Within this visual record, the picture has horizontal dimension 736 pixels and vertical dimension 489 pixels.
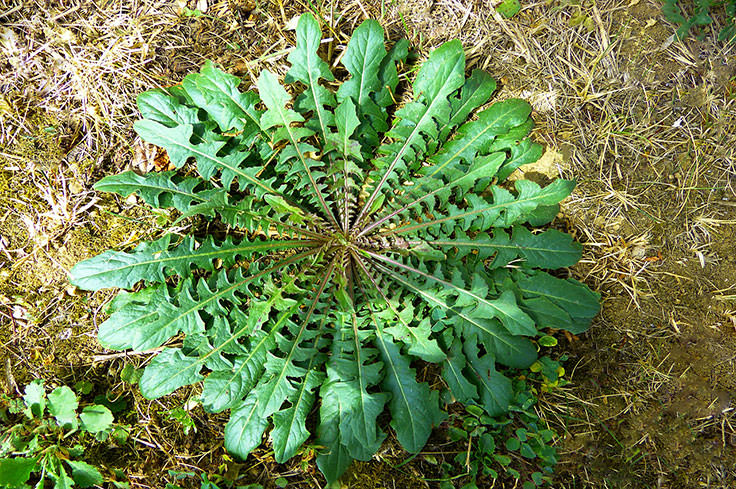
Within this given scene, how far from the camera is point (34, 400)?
280 centimetres

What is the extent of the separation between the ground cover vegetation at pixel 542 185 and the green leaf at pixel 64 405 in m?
0.11

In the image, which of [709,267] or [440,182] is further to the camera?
[709,267]

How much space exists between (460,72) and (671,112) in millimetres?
1490

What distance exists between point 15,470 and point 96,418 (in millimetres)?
515

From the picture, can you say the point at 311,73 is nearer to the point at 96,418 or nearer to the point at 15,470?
the point at 96,418

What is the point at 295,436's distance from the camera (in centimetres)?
255

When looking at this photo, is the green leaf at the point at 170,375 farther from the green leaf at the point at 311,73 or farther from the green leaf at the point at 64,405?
the green leaf at the point at 311,73

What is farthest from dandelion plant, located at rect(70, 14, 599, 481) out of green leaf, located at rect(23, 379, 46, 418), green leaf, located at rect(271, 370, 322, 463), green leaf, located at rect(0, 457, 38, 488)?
green leaf, located at rect(0, 457, 38, 488)

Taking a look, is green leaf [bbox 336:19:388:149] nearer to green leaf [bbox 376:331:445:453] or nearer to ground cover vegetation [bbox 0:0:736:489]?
ground cover vegetation [bbox 0:0:736:489]

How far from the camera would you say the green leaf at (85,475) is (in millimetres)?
2707

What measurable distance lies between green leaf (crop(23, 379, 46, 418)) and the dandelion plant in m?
0.67

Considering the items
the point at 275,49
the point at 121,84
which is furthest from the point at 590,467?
the point at 121,84

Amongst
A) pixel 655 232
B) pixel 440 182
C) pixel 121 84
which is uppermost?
pixel 121 84

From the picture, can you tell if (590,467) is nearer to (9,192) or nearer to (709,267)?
(709,267)
